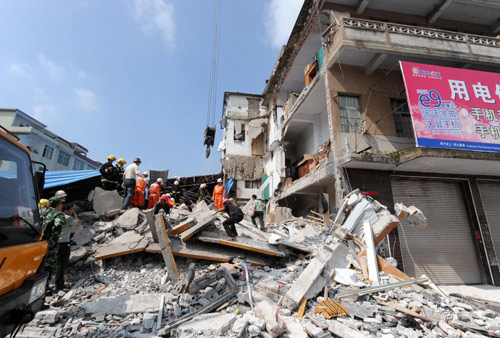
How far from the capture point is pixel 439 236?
8.75 m

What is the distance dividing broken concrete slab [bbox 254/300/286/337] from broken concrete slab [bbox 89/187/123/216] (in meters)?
6.83

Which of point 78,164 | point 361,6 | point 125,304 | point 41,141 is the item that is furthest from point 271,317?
point 78,164

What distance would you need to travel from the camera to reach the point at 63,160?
26516mm

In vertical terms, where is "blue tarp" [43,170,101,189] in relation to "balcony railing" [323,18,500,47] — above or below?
below

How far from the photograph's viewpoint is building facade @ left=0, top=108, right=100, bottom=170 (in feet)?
72.7

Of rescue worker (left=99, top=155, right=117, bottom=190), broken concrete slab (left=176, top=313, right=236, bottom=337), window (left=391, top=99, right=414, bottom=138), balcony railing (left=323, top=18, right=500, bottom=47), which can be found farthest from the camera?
window (left=391, top=99, right=414, bottom=138)

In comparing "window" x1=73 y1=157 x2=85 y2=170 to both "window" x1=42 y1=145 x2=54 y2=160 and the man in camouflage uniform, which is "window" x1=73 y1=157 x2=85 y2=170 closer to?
"window" x1=42 y1=145 x2=54 y2=160

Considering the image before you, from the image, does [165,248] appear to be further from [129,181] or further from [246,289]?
[129,181]

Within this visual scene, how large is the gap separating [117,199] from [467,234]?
43.6ft

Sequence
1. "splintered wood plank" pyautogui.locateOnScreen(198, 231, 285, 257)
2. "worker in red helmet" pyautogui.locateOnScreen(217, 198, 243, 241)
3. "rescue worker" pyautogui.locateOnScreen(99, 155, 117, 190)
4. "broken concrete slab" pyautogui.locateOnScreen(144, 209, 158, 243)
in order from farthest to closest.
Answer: "rescue worker" pyautogui.locateOnScreen(99, 155, 117, 190)
"worker in red helmet" pyautogui.locateOnScreen(217, 198, 243, 241)
"splintered wood plank" pyautogui.locateOnScreen(198, 231, 285, 257)
"broken concrete slab" pyautogui.locateOnScreen(144, 209, 158, 243)

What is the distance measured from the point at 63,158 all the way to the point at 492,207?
35.0 m

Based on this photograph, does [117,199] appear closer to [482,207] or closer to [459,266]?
[459,266]

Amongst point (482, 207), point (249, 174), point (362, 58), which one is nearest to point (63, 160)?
point (249, 174)

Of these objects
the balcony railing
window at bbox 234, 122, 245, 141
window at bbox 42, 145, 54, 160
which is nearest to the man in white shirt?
the balcony railing
